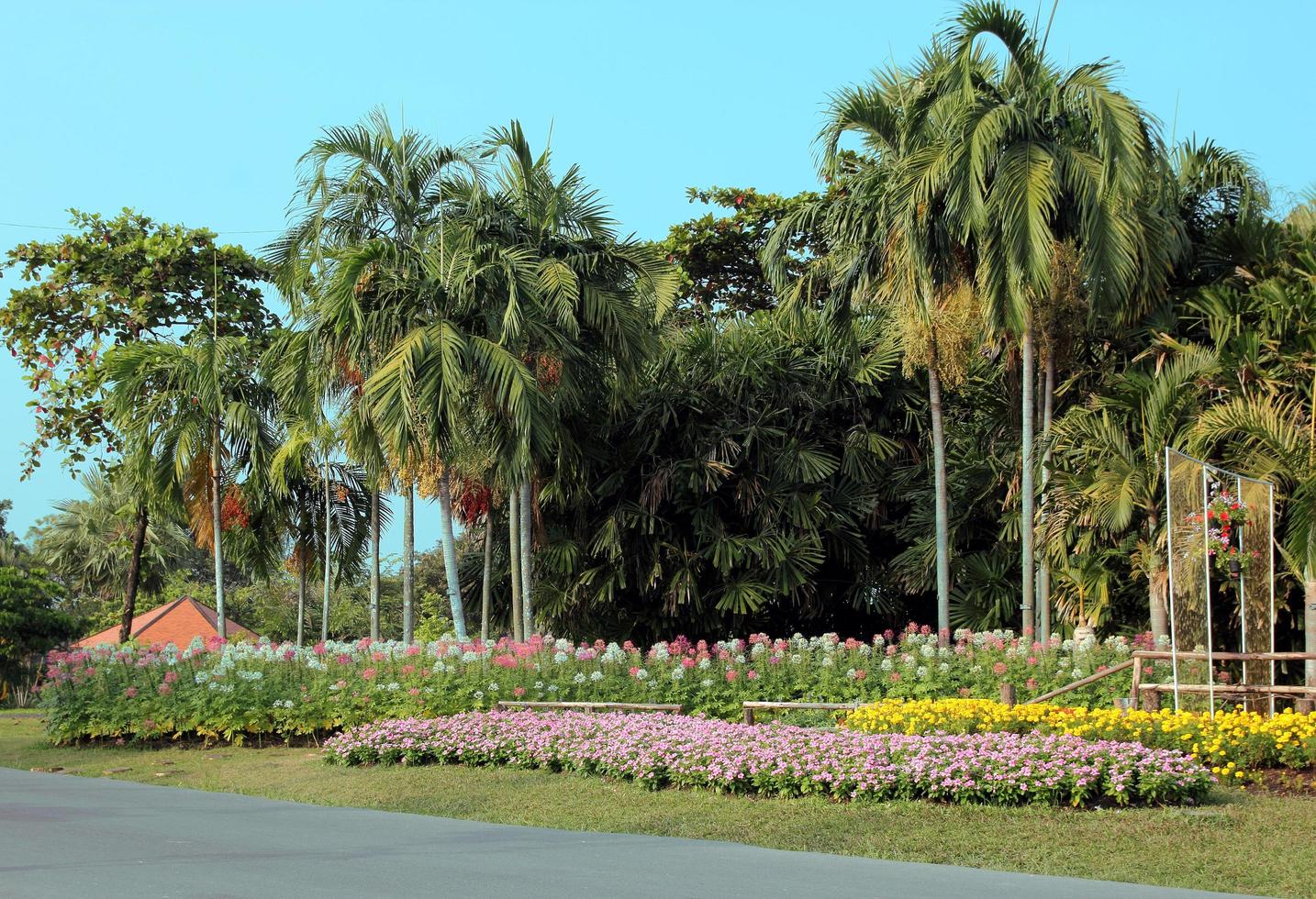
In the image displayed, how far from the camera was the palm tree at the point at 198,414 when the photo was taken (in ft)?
67.7

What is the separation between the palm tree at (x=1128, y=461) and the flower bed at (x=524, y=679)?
4.27 feet

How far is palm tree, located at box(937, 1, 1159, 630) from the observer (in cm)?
1401

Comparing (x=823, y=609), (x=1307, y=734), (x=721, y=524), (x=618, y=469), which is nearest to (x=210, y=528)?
(x=618, y=469)

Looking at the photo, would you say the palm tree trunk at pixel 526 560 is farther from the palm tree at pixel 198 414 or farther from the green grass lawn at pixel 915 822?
the palm tree at pixel 198 414

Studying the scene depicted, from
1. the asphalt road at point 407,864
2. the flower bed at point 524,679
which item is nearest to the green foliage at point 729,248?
the flower bed at point 524,679

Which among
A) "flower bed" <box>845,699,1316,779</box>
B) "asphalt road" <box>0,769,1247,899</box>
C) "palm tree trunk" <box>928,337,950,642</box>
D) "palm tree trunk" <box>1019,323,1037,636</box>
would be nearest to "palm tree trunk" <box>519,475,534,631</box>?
"palm tree trunk" <box>928,337,950,642</box>

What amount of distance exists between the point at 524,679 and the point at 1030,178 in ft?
27.1

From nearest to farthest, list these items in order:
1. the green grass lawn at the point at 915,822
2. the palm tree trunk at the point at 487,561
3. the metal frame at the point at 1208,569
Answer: the green grass lawn at the point at 915,822, the metal frame at the point at 1208,569, the palm tree trunk at the point at 487,561

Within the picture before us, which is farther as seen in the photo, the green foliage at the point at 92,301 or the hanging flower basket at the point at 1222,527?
the green foliage at the point at 92,301

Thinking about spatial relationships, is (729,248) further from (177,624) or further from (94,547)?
(94,547)

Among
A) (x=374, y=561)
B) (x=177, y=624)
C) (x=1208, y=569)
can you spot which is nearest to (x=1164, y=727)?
(x=1208, y=569)

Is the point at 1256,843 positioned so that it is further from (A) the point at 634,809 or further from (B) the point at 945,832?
(A) the point at 634,809

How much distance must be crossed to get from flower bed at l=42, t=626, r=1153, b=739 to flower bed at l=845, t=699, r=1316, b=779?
3156 mm

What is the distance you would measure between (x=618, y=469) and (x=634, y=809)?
33.7ft
